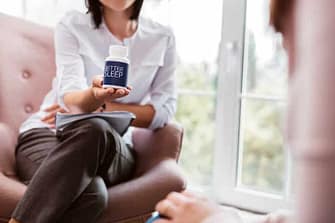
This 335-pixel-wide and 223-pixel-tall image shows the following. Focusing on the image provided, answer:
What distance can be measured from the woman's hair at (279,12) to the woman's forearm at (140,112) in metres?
1.27

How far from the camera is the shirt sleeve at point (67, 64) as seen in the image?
1.59 m

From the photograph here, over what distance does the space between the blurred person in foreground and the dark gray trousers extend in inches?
40.5

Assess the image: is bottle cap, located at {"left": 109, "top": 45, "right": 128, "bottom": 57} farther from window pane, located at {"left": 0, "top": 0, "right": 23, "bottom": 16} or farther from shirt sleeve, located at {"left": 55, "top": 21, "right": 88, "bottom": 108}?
window pane, located at {"left": 0, "top": 0, "right": 23, "bottom": 16}

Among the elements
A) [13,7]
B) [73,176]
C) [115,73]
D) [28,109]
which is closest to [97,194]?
[73,176]

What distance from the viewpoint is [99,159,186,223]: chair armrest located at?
1456mm

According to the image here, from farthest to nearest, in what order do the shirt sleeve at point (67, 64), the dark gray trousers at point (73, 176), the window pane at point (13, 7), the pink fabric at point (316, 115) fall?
the window pane at point (13, 7) < the shirt sleeve at point (67, 64) < the dark gray trousers at point (73, 176) < the pink fabric at point (316, 115)

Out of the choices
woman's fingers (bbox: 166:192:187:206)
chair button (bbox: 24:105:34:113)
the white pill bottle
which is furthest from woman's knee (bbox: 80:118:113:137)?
woman's fingers (bbox: 166:192:187:206)

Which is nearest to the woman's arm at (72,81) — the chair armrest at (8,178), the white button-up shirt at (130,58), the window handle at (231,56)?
the white button-up shirt at (130,58)

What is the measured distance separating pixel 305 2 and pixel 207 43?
223cm

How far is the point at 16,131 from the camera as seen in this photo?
1.80 meters

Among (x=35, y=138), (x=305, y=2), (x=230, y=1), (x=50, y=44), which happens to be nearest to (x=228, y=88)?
(x=230, y=1)

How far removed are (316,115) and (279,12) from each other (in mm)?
106

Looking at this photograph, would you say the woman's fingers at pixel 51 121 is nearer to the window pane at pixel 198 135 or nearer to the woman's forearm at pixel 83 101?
the woman's forearm at pixel 83 101

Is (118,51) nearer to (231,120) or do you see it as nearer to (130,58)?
(130,58)
